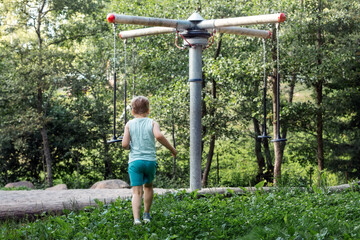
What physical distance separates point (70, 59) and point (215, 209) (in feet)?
48.4

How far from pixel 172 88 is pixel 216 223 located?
46.4 feet

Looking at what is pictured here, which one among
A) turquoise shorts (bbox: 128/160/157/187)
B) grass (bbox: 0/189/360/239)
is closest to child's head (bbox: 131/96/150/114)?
turquoise shorts (bbox: 128/160/157/187)

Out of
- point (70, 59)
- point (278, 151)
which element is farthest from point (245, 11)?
point (70, 59)

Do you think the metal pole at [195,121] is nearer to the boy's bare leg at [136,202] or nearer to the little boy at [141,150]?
the little boy at [141,150]

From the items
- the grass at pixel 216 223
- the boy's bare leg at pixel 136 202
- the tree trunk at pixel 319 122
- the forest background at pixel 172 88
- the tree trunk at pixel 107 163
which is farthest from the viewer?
the tree trunk at pixel 107 163

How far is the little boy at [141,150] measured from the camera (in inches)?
219

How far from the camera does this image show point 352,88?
678 inches

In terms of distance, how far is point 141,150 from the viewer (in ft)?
18.3

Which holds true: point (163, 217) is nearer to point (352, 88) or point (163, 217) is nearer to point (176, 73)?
point (352, 88)

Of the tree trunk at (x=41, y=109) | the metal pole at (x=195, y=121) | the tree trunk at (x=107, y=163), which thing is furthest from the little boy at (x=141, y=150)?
the tree trunk at (x=107, y=163)

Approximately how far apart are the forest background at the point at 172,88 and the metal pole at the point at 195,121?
23.1ft

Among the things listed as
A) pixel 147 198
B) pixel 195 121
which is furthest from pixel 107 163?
pixel 147 198

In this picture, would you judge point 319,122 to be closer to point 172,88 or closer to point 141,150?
point 172,88

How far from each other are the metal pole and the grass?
1705 millimetres
